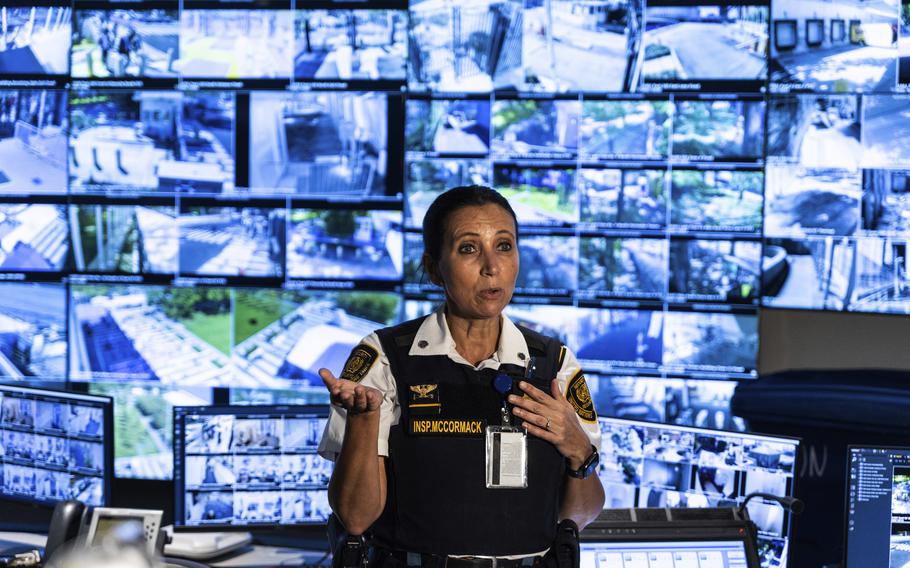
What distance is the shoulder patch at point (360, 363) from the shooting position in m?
1.57

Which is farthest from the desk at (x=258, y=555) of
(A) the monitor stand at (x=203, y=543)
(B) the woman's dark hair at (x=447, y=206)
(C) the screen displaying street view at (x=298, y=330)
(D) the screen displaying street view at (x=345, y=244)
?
(B) the woman's dark hair at (x=447, y=206)

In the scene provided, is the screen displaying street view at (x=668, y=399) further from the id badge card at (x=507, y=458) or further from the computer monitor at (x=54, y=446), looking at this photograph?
the id badge card at (x=507, y=458)

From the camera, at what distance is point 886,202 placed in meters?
3.21

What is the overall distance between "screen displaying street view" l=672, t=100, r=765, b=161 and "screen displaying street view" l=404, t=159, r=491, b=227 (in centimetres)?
68

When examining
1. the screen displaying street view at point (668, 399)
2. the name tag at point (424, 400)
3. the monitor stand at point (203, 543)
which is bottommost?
the monitor stand at point (203, 543)

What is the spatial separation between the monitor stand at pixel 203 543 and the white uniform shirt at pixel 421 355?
1262 mm

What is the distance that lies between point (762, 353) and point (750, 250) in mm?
405

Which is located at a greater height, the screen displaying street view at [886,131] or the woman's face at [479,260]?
the screen displaying street view at [886,131]

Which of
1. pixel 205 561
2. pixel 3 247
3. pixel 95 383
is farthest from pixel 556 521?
pixel 3 247

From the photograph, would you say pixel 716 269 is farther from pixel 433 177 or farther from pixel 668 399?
pixel 433 177

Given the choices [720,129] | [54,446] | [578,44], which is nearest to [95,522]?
[54,446]

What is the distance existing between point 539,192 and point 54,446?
69.7 inches

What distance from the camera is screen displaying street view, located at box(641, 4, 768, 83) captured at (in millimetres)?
3334

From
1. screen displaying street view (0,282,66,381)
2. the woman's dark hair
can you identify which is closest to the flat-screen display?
the woman's dark hair
